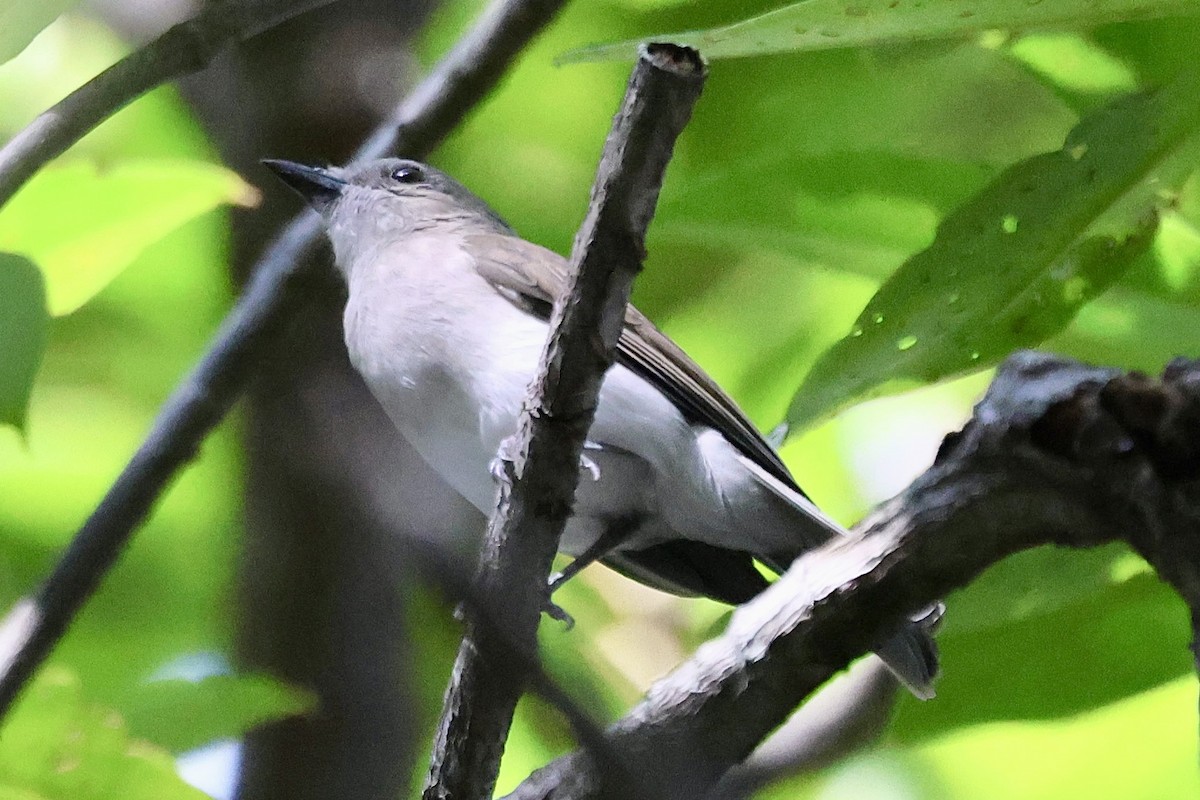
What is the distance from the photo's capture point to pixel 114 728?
38.7 inches

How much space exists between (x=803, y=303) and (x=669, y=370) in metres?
0.36

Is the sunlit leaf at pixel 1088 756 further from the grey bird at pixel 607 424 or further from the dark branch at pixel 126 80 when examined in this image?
the dark branch at pixel 126 80

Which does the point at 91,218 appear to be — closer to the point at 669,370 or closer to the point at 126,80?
the point at 126,80

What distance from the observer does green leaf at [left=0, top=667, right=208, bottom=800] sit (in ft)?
3.13

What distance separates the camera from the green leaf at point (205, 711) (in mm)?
996

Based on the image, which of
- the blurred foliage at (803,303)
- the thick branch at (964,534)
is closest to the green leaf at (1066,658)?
the blurred foliage at (803,303)

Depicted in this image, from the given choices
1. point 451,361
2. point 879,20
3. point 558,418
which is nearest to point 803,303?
point 451,361

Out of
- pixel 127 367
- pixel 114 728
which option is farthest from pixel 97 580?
pixel 127 367

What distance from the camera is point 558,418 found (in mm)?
694

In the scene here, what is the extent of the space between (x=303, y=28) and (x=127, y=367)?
1.40ft

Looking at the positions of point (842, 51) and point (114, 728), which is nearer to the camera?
point (114, 728)

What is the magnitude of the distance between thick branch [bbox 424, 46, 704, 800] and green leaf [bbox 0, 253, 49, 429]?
421 millimetres

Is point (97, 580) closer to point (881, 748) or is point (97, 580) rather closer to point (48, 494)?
point (48, 494)

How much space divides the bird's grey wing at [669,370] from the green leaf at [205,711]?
0.40 m
